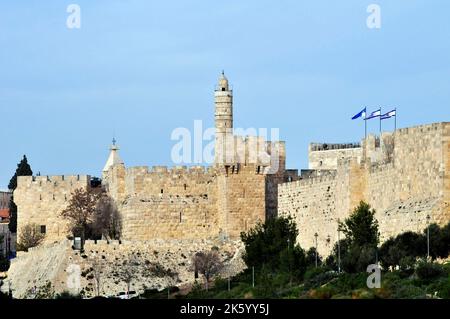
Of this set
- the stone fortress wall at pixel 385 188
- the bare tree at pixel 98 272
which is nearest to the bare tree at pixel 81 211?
the bare tree at pixel 98 272

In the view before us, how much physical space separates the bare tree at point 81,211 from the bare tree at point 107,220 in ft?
1.94

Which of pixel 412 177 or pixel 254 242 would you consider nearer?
pixel 412 177

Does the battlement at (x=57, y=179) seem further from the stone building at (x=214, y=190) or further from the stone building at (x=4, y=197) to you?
the stone building at (x=4, y=197)

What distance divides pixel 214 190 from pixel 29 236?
8.61m

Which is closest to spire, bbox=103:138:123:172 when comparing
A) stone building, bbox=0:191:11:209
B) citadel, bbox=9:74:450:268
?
citadel, bbox=9:74:450:268

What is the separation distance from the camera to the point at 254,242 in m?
70.4

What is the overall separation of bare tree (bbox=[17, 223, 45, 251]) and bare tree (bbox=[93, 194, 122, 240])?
2.89m

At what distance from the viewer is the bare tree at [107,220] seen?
78.1 m

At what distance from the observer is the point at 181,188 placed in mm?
76688
